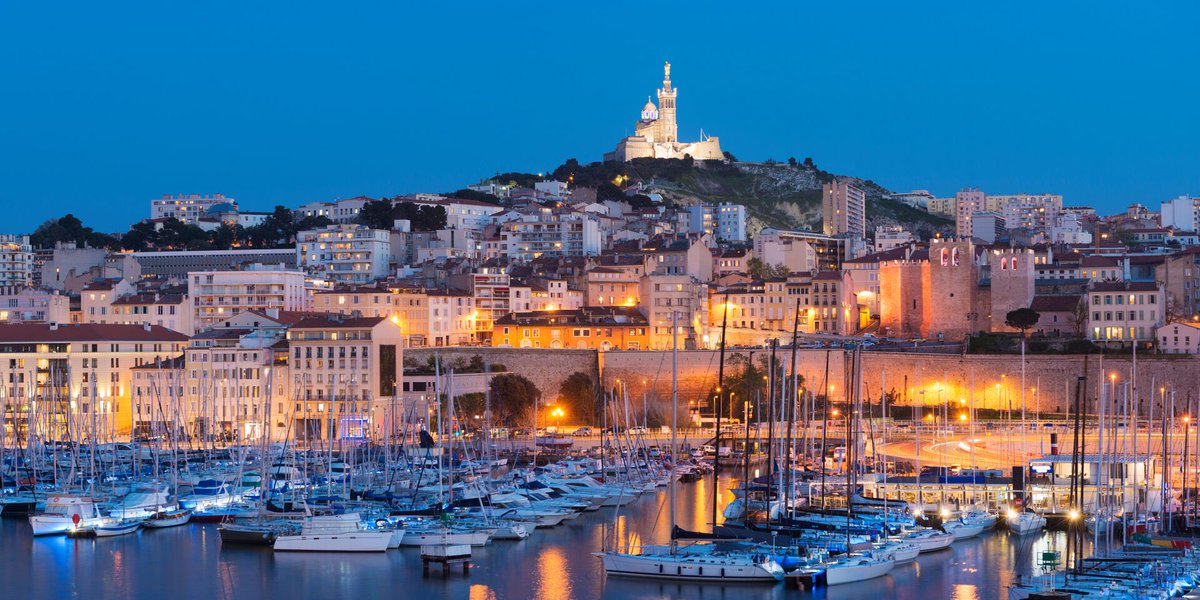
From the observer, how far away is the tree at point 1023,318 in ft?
166

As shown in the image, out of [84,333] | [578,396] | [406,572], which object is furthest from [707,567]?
[84,333]

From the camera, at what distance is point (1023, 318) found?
5059 cm

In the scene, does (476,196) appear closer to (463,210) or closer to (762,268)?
(463,210)

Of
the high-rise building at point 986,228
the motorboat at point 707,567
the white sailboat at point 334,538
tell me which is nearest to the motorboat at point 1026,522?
the motorboat at point 707,567

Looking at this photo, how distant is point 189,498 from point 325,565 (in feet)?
21.8

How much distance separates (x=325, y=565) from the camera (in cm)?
2667

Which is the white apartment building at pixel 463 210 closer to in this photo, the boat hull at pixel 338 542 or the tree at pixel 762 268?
the tree at pixel 762 268

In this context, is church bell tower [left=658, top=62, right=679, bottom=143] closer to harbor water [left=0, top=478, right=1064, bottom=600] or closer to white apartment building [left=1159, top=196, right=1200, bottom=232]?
white apartment building [left=1159, top=196, right=1200, bottom=232]

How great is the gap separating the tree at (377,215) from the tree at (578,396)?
2687 cm

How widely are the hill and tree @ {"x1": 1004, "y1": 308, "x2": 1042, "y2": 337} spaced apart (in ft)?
127

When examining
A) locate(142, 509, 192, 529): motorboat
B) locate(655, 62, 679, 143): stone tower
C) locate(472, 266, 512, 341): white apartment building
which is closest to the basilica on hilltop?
locate(655, 62, 679, 143): stone tower

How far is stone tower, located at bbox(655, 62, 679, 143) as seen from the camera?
105 meters

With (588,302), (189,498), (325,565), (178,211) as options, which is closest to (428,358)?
(588,302)

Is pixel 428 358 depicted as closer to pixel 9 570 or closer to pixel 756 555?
pixel 9 570
